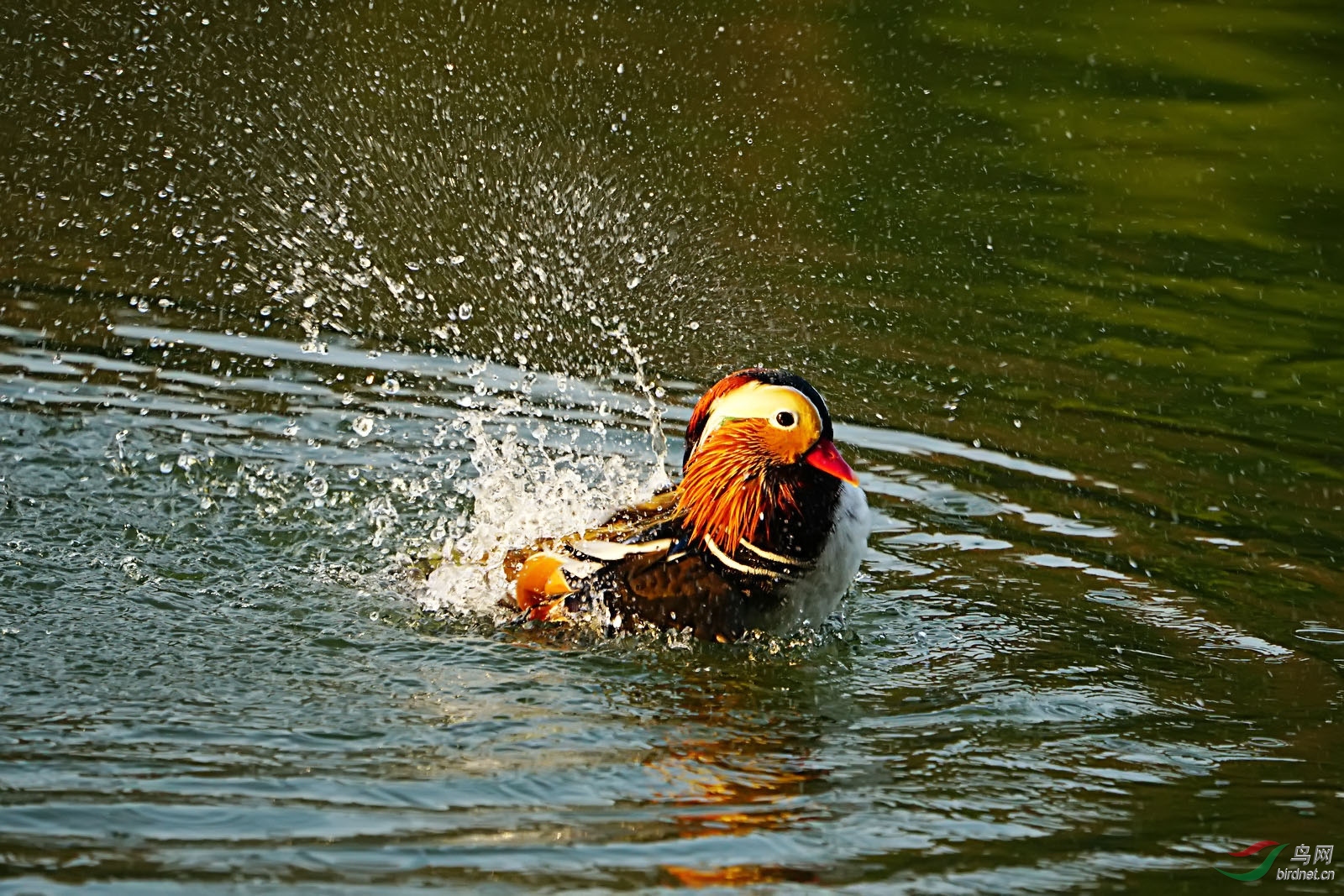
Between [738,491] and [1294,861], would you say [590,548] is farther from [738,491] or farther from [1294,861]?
[1294,861]

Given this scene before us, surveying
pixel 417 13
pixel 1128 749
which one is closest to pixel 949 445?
pixel 1128 749

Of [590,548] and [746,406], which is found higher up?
[746,406]

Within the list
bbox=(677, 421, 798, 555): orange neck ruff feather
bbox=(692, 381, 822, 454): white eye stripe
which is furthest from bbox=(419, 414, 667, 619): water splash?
bbox=(692, 381, 822, 454): white eye stripe

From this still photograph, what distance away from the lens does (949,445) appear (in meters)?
9.14

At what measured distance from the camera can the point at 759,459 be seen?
260 inches

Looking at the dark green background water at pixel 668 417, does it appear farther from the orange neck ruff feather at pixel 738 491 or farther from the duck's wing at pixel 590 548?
the orange neck ruff feather at pixel 738 491

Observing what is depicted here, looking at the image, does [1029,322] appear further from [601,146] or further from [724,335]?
[601,146]

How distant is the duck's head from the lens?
653cm

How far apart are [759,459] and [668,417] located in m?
2.77

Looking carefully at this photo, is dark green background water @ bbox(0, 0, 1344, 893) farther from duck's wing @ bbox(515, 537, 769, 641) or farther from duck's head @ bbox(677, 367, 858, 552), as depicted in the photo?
duck's head @ bbox(677, 367, 858, 552)

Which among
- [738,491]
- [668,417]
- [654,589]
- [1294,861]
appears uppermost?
[668,417]

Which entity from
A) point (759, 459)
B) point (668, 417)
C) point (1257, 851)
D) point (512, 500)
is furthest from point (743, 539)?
point (668, 417)

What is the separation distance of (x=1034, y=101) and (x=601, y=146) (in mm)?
4128

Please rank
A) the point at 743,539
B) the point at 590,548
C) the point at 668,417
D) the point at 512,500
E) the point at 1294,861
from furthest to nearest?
1. the point at 668,417
2. the point at 512,500
3. the point at 590,548
4. the point at 743,539
5. the point at 1294,861
